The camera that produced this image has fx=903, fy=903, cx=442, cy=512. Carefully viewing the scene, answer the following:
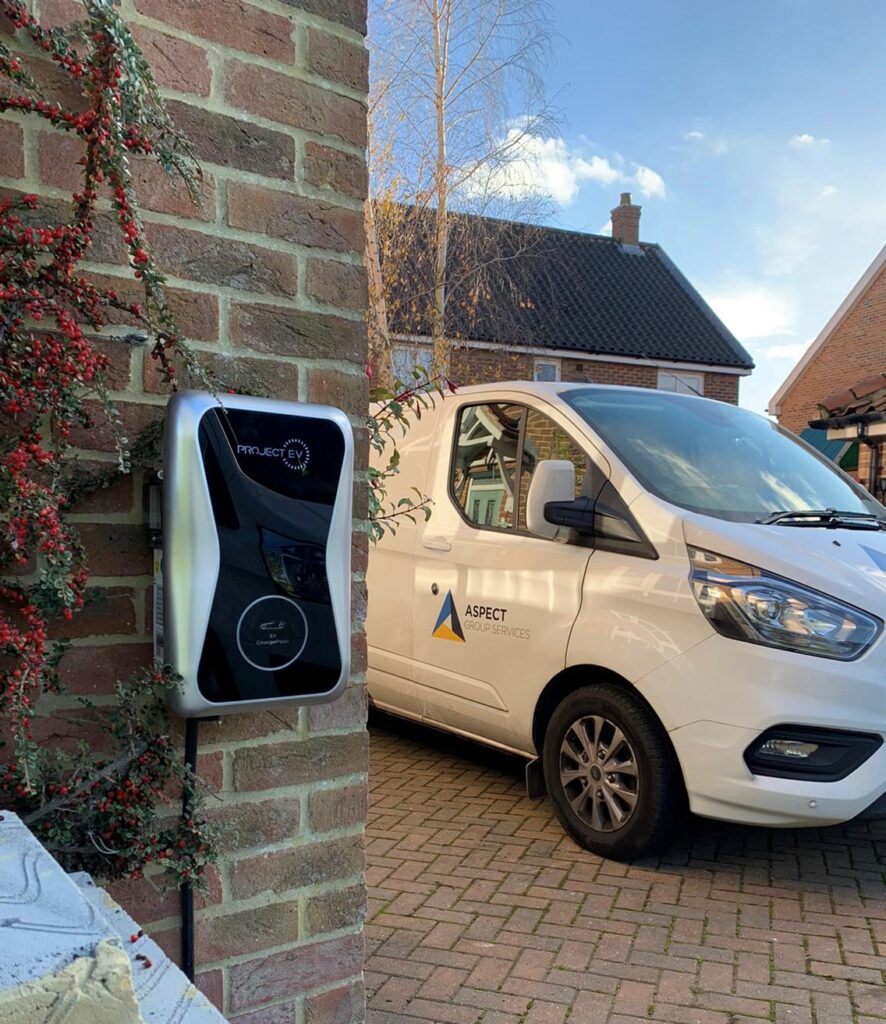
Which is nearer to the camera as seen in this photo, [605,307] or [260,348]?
[260,348]

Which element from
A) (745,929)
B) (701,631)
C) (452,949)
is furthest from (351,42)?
(745,929)

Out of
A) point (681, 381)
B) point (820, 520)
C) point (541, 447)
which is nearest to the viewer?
point (820, 520)

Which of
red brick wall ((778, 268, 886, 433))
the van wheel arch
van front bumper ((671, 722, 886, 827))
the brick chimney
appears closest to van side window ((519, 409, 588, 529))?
the van wheel arch

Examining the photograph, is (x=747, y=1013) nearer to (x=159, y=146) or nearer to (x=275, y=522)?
(x=275, y=522)

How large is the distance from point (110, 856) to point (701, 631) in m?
2.56

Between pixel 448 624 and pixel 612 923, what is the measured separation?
1804mm

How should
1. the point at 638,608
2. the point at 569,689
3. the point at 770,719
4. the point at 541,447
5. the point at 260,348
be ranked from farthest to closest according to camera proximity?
the point at 541,447, the point at 569,689, the point at 638,608, the point at 770,719, the point at 260,348

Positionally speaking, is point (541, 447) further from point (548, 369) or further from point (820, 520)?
point (548, 369)

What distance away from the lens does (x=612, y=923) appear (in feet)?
11.3

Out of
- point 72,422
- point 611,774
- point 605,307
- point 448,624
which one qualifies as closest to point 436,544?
point 448,624

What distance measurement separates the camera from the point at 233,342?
175 cm

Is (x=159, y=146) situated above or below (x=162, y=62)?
below

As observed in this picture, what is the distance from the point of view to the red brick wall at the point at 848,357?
824 inches

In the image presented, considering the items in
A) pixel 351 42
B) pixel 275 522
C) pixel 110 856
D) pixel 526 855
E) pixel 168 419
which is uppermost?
pixel 351 42
